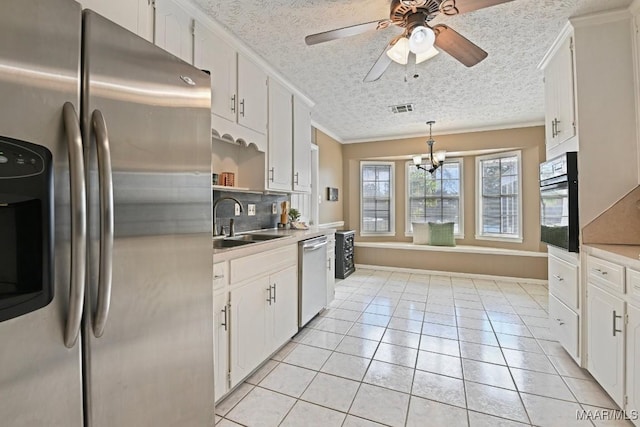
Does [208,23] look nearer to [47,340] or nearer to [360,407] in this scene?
[47,340]

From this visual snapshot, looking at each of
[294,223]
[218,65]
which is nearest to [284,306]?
[294,223]

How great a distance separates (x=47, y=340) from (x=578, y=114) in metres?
2.94

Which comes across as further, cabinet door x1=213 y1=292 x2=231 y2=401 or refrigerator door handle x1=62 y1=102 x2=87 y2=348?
cabinet door x1=213 y1=292 x2=231 y2=401

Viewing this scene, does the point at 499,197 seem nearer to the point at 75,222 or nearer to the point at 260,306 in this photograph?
the point at 260,306

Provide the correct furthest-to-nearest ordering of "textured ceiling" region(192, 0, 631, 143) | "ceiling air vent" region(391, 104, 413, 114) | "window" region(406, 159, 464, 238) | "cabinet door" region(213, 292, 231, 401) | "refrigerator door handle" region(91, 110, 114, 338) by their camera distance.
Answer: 1. "window" region(406, 159, 464, 238)
2. "ceiling air vent" region(391, 104, 413, 114)
3. "textured ceiling" region(192, 0, 631, 143)
4. "cabinet door" region(213, 292, 231, 401)
5. "refrigerator door handle" region(91, 110, 114, 338)

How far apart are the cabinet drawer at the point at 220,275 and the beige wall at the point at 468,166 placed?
4190 mm

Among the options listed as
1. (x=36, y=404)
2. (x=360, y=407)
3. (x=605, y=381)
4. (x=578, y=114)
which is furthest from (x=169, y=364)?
Answer: (x=578, y=114)

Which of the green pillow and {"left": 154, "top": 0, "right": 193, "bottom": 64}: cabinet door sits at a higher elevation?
{"left": 154, "top": 0, "right": 193, "bottom": 64}: cabinet door

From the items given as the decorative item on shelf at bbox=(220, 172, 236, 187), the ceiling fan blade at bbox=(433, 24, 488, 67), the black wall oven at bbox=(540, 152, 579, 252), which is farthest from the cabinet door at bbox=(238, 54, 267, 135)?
the black wall oven at bbox=(540, 152, 579, 252)

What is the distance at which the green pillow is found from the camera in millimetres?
5160

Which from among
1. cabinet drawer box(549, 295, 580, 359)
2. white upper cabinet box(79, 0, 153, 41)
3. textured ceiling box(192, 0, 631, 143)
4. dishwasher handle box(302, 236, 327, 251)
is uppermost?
textured ceiling box(192, 0, 631, 143)

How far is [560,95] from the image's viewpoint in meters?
2.26

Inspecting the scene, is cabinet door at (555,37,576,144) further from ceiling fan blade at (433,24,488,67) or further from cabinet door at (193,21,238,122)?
cabinet door at (193,21,238,122)

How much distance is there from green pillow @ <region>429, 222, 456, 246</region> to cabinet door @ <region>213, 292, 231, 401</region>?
4.36m
